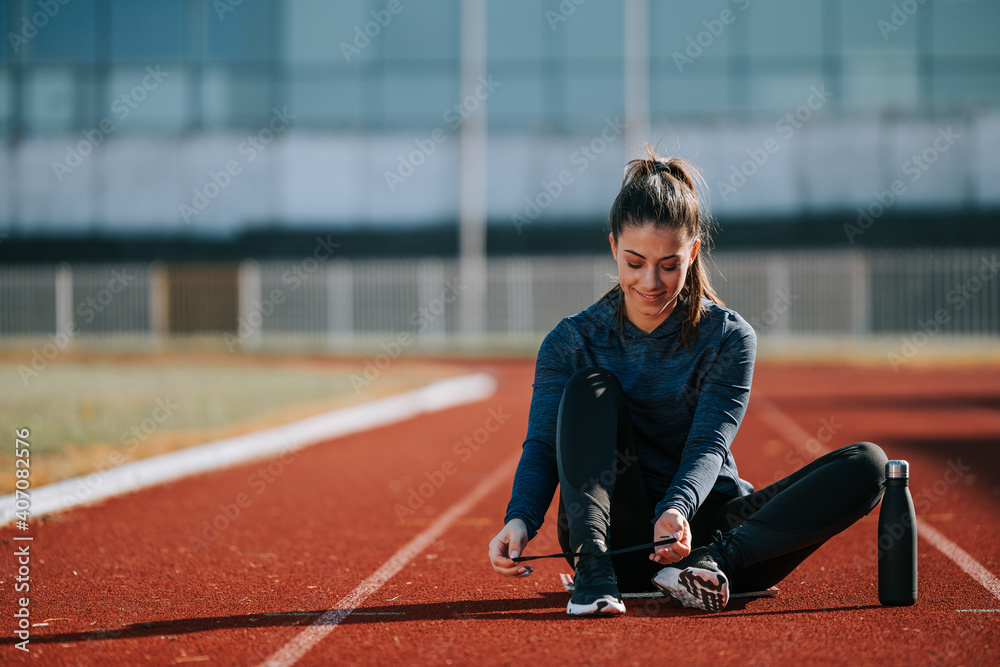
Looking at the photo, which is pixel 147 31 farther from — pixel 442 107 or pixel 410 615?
pixel 410 615

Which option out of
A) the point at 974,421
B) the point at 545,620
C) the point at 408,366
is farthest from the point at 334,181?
the point at 545,620

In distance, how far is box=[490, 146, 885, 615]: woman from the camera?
3979 millimetres

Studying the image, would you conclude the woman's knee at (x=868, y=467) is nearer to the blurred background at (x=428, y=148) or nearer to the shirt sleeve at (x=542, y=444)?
the shirt sleeve at (x=542, y=444)

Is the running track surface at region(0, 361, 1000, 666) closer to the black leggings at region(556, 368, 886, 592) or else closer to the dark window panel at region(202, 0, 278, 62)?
the black leggings at region(556, 368, 886, 592)

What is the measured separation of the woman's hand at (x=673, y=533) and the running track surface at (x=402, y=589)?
33cm

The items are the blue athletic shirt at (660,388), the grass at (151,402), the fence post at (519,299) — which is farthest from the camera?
the fence post at (519,299)

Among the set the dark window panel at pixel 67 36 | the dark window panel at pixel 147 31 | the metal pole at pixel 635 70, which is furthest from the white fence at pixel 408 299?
the dark window panel at pixel 67 36

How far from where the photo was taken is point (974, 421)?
13.0m

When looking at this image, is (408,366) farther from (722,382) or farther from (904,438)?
(722,382)

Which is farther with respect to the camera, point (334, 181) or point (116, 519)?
point (334, 181)

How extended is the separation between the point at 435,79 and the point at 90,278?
38.5 ft

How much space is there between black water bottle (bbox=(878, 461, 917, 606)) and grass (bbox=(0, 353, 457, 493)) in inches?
223

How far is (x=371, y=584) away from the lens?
5.07m

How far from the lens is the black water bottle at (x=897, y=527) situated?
4.15 m
